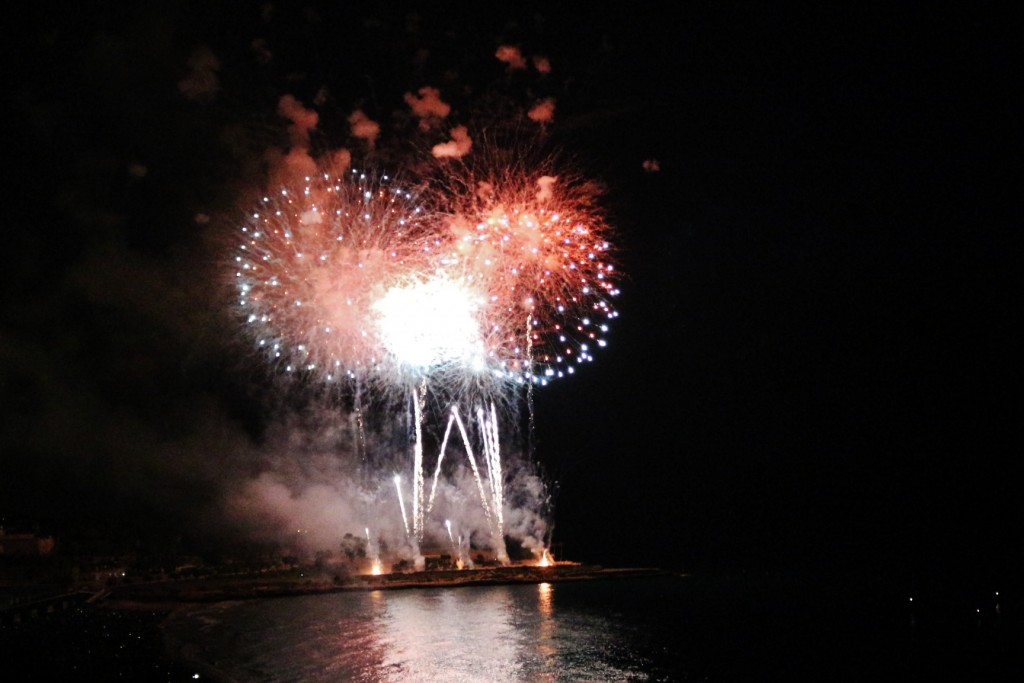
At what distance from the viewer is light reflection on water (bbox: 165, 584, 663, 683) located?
47.6 ft

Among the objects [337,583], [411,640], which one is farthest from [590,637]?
[337,583]

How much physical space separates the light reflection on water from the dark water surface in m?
0.05

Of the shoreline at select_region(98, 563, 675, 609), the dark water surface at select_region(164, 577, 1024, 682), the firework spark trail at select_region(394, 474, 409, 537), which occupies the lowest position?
the dark water surface at select_region(164, 577, 1024, 682)

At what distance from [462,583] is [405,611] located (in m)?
7.46

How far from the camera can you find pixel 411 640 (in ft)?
58.9

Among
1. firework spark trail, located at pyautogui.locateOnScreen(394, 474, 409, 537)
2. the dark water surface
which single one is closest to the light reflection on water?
the dark water surface

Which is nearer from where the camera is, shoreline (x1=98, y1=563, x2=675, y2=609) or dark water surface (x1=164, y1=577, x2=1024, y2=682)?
dark water surface (x1=164, y1=577, x2=1024, y2=682)

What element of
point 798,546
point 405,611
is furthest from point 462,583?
point 798,546

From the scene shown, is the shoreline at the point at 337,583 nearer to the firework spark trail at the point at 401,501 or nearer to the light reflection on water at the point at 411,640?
the light reflection on water at the point at 411,640

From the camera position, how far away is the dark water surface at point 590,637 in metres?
15.1

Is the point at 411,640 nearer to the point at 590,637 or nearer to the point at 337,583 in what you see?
the point at 590,637

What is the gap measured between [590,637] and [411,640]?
4096mm

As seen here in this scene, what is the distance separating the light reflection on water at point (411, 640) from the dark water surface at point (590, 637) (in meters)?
0.05

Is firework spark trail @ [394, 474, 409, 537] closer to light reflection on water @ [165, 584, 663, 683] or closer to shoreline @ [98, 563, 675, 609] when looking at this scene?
shoreline @ [98, 563, 675, 609]
